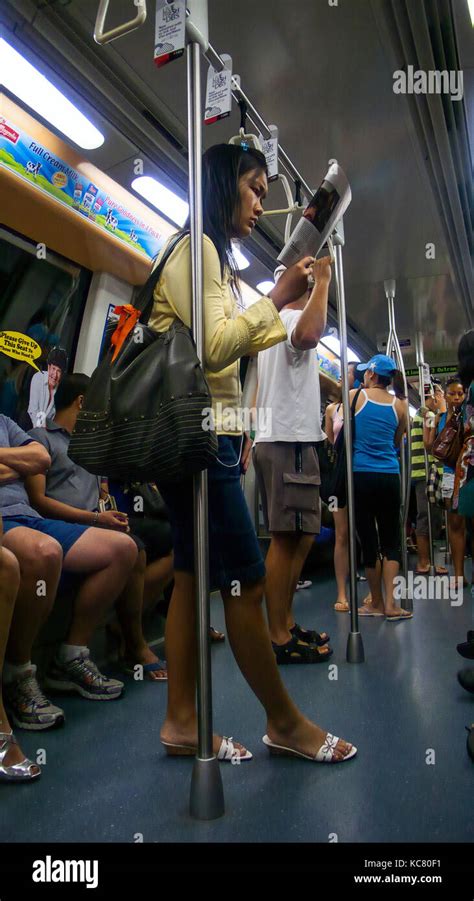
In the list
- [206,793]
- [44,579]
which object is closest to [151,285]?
[44,579]

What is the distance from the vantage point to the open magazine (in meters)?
1.58

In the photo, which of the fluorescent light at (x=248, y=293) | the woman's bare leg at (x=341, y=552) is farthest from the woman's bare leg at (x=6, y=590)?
the fluorescent light at (x=248, y=293)

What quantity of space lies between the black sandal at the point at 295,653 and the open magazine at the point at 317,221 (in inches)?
62.3

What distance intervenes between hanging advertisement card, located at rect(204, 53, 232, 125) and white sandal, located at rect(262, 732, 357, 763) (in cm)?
170

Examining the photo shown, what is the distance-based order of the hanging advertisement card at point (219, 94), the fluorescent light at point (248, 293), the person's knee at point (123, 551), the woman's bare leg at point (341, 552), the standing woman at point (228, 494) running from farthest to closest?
the fluorescent light at point (248, 293), the woman's bare leg at point (341, 552), the person's knee at point (123, 551), the hanging advertisement card at point (219, 94), the standing woman at point (228, 494)

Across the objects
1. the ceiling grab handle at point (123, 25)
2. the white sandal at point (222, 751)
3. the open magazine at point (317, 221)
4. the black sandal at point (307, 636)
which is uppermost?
the ceiling grab handle at point (123, 25)

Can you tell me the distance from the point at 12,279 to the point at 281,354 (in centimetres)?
156

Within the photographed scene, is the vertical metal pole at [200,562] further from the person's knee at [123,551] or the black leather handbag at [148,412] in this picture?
the person's knee at [123,551]

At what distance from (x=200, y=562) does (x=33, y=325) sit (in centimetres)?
231

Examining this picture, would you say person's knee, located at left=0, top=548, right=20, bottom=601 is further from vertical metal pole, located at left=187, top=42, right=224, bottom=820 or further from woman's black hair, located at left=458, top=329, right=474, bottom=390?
woman's black hair, located at left=458, top=329, right=474, bottom=390

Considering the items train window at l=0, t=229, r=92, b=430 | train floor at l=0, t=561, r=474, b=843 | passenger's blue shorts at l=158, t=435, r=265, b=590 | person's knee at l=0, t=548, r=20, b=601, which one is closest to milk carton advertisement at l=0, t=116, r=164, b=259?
train window at l=0, t=229, r=92, b=430

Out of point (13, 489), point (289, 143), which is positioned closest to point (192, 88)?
point (13, 489)

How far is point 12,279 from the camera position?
3.05 m

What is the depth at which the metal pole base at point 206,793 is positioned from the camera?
121cm
